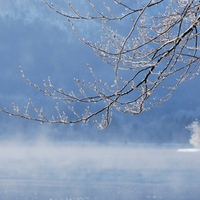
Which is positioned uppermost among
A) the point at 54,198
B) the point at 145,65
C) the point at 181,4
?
the point at 54,198

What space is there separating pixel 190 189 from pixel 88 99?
159ft

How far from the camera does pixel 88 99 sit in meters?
7.43

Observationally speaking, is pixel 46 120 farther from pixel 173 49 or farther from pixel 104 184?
pixel 104 184

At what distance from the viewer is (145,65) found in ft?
23.4

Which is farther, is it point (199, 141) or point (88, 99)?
point (199, 141)

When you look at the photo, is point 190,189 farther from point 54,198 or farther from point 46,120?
point 46,120

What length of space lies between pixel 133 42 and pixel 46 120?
1.52 meters

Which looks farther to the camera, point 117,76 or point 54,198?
point 54,198

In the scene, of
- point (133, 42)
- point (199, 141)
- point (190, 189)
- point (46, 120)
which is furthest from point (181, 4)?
point (199, 141)

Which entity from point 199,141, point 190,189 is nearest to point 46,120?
point 190,189

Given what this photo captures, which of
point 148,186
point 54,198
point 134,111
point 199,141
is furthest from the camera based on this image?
point 199,141

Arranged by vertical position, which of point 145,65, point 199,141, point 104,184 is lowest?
point 145,65

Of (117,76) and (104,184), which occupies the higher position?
(104,184)

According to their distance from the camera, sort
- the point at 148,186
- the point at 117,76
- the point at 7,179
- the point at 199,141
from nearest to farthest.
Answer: the point at 117,76 < the point at 148,186 < the point at 7,179 < the point at 199,141
